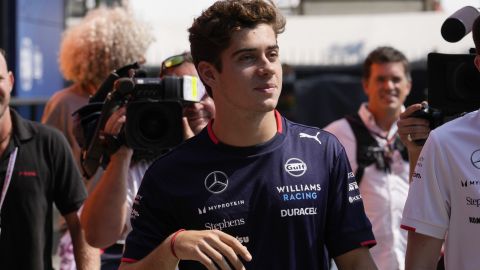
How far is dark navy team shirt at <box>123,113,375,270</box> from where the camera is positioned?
111 inches

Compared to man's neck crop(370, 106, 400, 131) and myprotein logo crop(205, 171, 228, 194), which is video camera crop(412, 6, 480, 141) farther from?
man's neck crop(370, 106, 400, 131)

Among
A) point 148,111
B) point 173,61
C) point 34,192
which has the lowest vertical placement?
point 34,192

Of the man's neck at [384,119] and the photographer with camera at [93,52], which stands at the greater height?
the photographer with camera at [93,52]

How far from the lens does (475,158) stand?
9.39ft

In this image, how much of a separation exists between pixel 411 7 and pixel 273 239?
1683cm

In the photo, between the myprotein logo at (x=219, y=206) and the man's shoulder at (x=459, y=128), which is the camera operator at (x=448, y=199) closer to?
the man's shoulder at (x=459, y=128)

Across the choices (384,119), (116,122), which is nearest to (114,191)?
(116,122)

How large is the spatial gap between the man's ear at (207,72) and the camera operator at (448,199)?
0.67 metres

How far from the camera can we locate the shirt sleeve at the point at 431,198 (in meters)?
2.88

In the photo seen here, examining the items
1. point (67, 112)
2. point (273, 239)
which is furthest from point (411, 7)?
point (273, 239)

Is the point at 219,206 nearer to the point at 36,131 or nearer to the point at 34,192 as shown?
the point at 34,192

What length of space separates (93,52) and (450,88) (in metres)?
2.43

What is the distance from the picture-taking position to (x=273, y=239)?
2.81 metres

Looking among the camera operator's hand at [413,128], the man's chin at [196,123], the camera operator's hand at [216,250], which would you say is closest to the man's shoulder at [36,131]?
the man's chin at [196,123]
